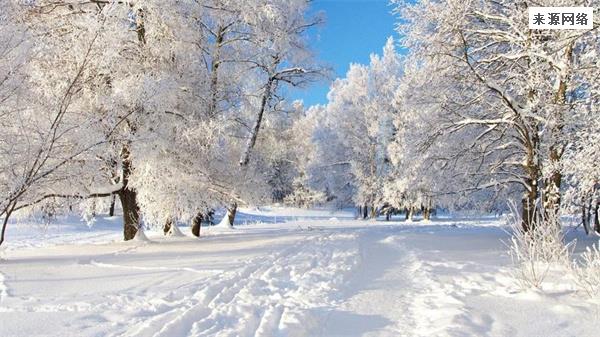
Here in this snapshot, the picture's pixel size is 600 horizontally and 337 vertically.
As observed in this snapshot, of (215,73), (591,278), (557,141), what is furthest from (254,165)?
(591,278)

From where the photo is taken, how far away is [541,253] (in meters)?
6.98

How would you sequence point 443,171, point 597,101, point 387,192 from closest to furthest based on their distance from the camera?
point 597,101
point 443,171
point 387,192

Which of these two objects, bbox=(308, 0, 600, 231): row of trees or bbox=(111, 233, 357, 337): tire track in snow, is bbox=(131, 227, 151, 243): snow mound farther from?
bbox=(308, 0, 600, 231): row of trees

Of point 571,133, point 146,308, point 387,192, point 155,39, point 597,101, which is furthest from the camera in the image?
point 387,192

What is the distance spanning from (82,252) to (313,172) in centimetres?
2995

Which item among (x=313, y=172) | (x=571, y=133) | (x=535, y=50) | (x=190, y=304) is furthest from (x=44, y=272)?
(x=313, y=172)

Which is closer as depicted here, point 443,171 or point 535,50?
point 535,50

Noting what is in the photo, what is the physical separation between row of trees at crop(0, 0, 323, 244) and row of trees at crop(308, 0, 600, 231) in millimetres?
4994

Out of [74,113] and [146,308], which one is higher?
[74,113]

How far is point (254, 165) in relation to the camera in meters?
17.3

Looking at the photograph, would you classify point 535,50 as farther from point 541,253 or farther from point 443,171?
point 443,171

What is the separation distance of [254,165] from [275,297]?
37.3ft

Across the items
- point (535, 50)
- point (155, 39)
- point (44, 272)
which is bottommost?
point (44, 272)

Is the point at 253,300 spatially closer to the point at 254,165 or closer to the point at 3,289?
the point at 3,289
